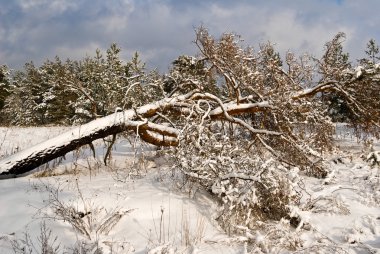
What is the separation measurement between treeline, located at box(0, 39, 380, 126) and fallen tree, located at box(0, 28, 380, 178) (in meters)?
0.13

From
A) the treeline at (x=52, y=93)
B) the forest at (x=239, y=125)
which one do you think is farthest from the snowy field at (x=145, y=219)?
the treeline at (x=52, y=93)

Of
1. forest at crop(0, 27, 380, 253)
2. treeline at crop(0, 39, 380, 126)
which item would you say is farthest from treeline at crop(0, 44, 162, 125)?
forest at crop(0, 27, 380, 253)

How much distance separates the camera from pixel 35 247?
135 inches

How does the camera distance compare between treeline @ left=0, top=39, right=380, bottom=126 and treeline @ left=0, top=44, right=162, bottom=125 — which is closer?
treeline @ left=0, top=39, right=380, bottom=126

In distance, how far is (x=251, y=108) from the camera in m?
7.40

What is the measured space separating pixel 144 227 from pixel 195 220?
2.06 feet

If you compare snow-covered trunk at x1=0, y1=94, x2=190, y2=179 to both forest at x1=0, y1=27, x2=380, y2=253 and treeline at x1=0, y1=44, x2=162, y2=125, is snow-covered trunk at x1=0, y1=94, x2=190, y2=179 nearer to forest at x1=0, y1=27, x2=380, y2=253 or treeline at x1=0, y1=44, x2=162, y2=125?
forest at x1=0, y1=27, x2=380, y2=253

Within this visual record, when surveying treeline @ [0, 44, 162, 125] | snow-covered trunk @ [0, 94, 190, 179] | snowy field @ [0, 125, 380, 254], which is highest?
treeline @ [0, 44, 162, 125]

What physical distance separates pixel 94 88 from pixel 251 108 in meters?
25.6

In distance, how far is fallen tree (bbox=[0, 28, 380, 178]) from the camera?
639 centimetres

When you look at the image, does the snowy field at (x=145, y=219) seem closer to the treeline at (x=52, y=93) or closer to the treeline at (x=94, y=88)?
the treeline at (x=94, y=88)

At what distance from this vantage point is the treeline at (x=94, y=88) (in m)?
7.67

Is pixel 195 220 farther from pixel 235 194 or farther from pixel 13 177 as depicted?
pixel 13 177

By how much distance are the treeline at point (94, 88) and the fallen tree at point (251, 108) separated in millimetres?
126
